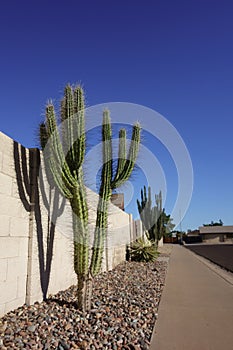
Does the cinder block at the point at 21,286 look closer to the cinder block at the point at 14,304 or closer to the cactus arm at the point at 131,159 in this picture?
the cinder block at the point at 14,304

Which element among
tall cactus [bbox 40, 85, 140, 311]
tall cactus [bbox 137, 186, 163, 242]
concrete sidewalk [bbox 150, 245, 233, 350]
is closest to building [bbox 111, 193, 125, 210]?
tall cactus [bbox 40, 85, 140, 311]

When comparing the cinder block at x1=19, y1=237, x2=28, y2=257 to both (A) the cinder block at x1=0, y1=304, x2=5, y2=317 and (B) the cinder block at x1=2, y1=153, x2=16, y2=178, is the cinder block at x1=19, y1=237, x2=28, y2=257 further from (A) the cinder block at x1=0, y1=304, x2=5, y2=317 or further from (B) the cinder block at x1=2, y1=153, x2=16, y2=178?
(B) the cinder block at x1=2, y1=153, x2=16, y2=178

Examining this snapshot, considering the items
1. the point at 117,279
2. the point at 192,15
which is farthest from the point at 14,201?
the point at 192,15

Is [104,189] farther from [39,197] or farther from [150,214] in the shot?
[150,214]

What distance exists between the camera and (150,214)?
56.5 ft

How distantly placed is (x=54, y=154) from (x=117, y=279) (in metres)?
4.19

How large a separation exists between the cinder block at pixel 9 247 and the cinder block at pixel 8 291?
330 millimetres

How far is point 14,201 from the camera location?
13.1 feet

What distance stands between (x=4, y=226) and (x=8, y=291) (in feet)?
2.65

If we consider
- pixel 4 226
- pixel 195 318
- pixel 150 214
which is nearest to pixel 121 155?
pixel 4 226

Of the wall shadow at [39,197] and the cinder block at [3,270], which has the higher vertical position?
the wall shadow at [39,197]

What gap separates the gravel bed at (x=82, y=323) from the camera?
3.17m

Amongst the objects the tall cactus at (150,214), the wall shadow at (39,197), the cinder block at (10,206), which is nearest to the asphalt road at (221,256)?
the tall cactus at (150,214)

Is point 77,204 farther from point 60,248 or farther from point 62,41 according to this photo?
point 62,41
